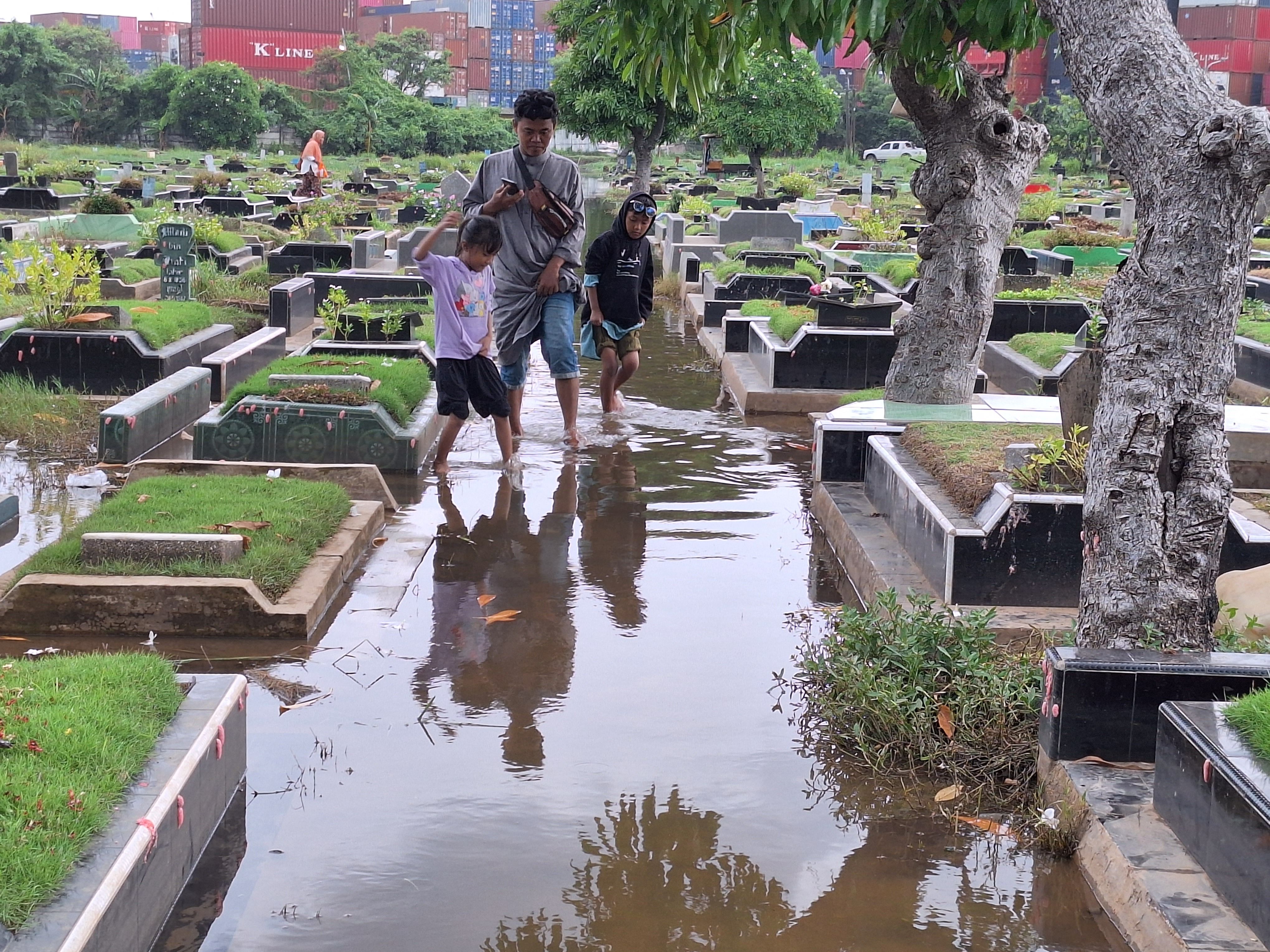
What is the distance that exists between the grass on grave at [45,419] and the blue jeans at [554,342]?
2.86 m

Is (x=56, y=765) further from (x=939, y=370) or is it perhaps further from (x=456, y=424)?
(x=939, y=370)

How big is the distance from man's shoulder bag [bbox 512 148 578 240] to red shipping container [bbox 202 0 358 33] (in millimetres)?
122873

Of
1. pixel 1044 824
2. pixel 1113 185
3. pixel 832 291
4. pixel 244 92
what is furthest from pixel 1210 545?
pixel 244 92

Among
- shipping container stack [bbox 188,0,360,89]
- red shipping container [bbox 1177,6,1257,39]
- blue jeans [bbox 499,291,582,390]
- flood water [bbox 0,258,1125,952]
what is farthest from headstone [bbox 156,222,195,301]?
shipping container stack [bbox 188,0,360,89]

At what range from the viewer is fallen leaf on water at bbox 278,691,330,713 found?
16.7 feet

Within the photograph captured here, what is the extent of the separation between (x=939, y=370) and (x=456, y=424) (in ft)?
11.1

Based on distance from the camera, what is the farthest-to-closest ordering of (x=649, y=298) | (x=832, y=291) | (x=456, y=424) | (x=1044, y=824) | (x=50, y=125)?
1. (x=50, y=125)
2. (x=832, y=291)
3. (x=649, y=298)
4. (x=456, y=424)
5. (x=1044, y=824)

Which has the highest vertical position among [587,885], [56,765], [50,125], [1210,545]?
[50,125]

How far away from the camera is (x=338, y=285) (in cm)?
1570

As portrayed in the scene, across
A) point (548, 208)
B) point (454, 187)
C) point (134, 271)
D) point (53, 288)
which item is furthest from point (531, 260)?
point (454, 187)

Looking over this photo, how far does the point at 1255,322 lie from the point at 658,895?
493 inches

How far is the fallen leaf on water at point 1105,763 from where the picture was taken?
441 centimetres

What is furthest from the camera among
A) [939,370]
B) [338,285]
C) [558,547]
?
[338,285]

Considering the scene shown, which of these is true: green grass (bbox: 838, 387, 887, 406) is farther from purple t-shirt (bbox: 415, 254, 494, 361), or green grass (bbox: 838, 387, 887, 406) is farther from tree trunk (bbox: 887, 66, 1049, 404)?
purple t-shirt (bbox: 415, 254, 494, 361)
